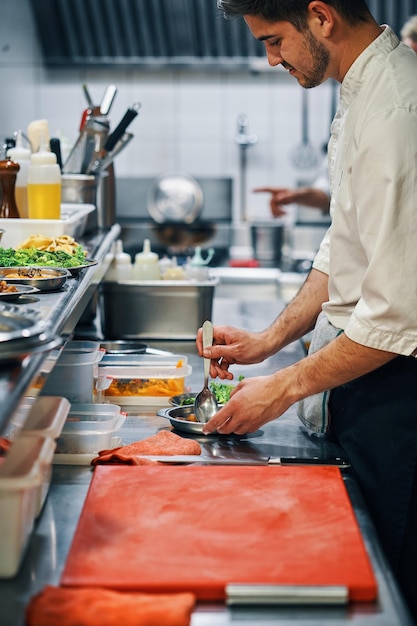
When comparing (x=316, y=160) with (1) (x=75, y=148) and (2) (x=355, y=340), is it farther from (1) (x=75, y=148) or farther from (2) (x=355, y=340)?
(2) (x=355, y=340)

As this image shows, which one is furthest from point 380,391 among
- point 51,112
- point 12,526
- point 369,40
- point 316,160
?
point 51,112

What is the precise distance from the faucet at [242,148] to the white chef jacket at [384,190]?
4.11 metres

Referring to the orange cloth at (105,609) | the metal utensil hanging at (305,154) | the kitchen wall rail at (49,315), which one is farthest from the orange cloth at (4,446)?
the metal utensil hanging at (305,154)

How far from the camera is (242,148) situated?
20.5 ft

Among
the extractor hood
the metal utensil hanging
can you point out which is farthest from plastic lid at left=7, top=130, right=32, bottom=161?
the metal utensil hanging

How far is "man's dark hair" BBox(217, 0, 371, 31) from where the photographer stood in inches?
78.8

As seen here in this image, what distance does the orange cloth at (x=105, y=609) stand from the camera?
1.28 metres

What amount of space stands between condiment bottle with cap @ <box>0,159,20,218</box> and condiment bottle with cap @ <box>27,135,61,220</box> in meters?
0.06

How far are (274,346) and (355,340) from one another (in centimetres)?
60

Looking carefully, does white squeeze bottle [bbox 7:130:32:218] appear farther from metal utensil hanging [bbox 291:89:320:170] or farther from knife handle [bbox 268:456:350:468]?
metal utensil hanging [bbox 291:89:320:170]

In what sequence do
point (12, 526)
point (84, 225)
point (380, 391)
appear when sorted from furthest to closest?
1. point (84, 225)
2. point (380, 391)
3. point (12, 526)

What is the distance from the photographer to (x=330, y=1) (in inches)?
79.0

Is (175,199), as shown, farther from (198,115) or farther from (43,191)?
(43,191)

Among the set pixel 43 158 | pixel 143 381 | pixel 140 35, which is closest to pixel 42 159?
pixel 43 158
